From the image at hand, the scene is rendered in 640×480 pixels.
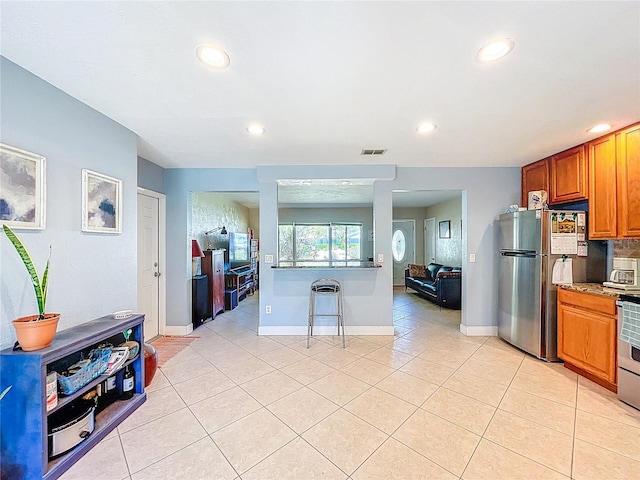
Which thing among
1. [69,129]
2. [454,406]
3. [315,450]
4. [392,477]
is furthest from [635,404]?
[69,129]

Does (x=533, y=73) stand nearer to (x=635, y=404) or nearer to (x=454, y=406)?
(x=454, y=406)

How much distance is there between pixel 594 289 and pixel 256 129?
141 inches

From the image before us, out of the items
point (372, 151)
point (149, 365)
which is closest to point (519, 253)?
point (372, 151)

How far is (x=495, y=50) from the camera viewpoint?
1.41m

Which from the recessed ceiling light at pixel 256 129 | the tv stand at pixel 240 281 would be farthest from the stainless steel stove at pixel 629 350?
the tv stand at pixel 240 281

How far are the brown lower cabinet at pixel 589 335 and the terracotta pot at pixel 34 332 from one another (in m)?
4.15

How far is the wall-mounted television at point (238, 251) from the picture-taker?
567cm

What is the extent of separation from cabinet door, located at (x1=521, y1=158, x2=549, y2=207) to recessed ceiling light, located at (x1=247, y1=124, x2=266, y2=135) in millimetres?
3447

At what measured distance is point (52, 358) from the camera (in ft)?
4.68

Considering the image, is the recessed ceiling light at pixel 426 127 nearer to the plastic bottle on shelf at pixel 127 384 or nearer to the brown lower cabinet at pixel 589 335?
the brown lower cabinet at pixel 589 335

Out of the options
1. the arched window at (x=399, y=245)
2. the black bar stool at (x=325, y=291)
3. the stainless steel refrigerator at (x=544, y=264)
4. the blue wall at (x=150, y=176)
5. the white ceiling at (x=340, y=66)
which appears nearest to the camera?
the white ceiling at (x=340, y=66)

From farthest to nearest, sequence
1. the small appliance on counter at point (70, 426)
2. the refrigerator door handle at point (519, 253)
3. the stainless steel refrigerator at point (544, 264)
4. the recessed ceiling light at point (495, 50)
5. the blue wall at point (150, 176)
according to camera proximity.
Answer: the blue wall at point (150, 176) < the refrigerator door handle at point (519, 253) < the stainless steel refrigerator at point (544, 264) < the small appliance on counter at point (70, 426) < the recessed ceiling light at point (495, 50)

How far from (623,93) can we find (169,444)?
12.9ft

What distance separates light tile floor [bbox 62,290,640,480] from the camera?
4.89 ft
